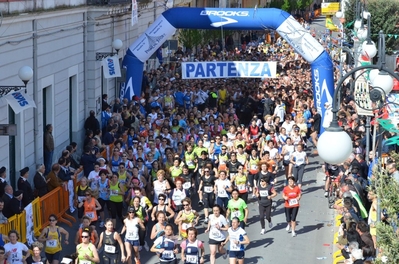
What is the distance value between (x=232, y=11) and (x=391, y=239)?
1958cm

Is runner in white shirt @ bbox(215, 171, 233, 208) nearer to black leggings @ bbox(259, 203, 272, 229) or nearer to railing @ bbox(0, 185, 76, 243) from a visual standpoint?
black leggings @ bbox(259, 203, 272, 229)

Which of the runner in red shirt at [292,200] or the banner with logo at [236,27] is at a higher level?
the banner with logo at [236,27]

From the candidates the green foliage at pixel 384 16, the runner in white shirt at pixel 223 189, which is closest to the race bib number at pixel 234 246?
the runner in white shirt at pixel 223 189

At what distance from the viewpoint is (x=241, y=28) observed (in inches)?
1129

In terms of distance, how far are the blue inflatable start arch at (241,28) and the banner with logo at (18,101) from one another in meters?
9.83

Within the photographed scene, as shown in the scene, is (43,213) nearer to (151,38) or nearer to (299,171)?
(299,171)

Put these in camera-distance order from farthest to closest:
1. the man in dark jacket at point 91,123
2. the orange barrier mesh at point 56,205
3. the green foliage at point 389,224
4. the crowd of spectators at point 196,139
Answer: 1. the man in dark jacket at point 91,123
2. the orange barrier mesh at point 56,205
3. the crowd of spectators at point 196,139
4. the green foliage at point 389,224

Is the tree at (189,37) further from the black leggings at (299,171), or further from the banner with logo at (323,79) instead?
the black leggings at (299,171)

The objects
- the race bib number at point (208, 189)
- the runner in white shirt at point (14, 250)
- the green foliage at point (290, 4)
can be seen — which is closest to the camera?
the runner in white shirt at point (14, 250)

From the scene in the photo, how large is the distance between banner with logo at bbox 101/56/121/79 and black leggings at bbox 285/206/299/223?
9.61 meters

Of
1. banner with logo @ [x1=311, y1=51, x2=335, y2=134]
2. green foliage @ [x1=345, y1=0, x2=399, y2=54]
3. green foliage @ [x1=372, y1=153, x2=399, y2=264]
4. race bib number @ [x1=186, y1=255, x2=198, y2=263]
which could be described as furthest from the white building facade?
green foliage @ [x1=345, y1=0, x2=399, y2=54]

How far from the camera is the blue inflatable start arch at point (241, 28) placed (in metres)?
Answer: 27.7

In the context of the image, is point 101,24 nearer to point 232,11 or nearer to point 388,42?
point 232,11

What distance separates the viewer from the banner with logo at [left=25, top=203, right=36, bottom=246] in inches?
667
